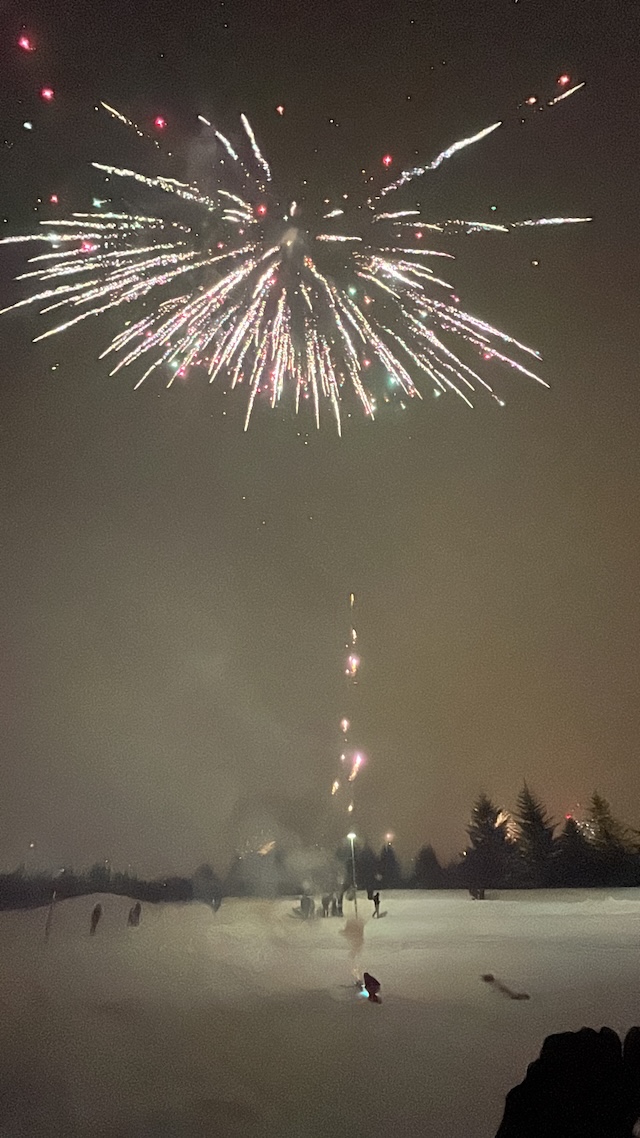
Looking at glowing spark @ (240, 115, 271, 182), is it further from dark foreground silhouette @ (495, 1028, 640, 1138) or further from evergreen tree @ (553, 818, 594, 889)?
dark foreground silhouette @ (495, 1028, 640, 1138)

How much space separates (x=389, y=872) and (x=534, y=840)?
523 mm

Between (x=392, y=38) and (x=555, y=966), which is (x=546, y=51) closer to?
(x=392, y=38)

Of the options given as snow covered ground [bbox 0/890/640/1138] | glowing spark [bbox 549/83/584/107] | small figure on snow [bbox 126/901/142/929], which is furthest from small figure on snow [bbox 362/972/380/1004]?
glowing spark [bbox 549/83/584/107]

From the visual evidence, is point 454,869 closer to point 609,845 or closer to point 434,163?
point 609,845

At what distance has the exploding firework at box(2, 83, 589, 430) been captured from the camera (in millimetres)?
2549

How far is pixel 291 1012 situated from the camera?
228 centimetres

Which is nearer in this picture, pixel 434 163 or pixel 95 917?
pixel 95 917

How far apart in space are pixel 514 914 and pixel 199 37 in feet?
10.4

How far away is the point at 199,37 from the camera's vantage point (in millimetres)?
2529

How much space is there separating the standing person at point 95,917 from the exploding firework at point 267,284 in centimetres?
119

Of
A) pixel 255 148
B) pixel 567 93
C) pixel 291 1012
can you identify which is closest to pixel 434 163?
pixel 567 93

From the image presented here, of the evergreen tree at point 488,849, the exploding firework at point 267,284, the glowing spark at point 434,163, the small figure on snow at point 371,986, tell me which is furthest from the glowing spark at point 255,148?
the small figure on snow at point 371,986

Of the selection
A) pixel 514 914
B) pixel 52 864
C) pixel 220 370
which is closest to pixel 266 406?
pixel 220 370

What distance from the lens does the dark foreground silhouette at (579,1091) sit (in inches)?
86.8
